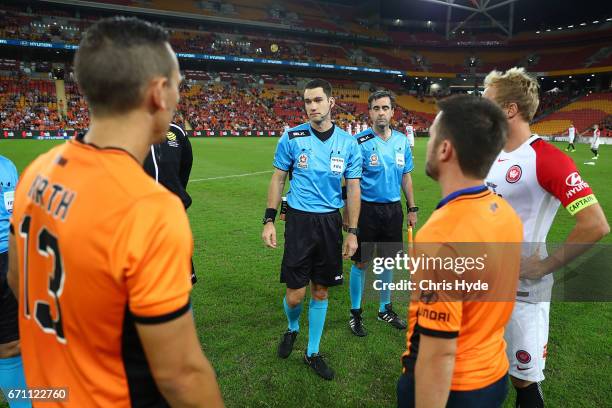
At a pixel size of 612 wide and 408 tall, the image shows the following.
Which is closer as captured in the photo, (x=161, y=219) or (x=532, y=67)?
(x=161, y=219)

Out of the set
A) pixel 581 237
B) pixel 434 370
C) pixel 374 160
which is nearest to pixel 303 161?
pixel 374 160

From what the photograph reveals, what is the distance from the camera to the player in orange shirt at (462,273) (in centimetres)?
145

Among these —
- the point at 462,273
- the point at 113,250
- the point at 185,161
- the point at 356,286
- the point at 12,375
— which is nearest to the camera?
the point at 113,250

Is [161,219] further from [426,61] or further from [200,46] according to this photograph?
[426,61]

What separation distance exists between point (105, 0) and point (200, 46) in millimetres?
10941

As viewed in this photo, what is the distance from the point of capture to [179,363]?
1.19 m

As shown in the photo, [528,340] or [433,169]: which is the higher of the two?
[433,169]

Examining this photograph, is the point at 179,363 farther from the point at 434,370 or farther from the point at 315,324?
the point at 315,324

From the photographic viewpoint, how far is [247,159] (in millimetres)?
19156

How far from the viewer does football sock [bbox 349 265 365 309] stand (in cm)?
444

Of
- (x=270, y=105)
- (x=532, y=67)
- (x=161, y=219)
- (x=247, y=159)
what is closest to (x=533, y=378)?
(x=161, y=219)

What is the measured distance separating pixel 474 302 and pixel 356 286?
309 centimetres

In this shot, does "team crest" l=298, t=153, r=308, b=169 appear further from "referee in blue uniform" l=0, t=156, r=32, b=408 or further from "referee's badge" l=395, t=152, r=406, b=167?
"referee in blue uniform" l=0, t=156, r=32, b=408

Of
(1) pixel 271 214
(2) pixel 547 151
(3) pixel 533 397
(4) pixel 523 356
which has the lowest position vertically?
(3) pixel 533 397
